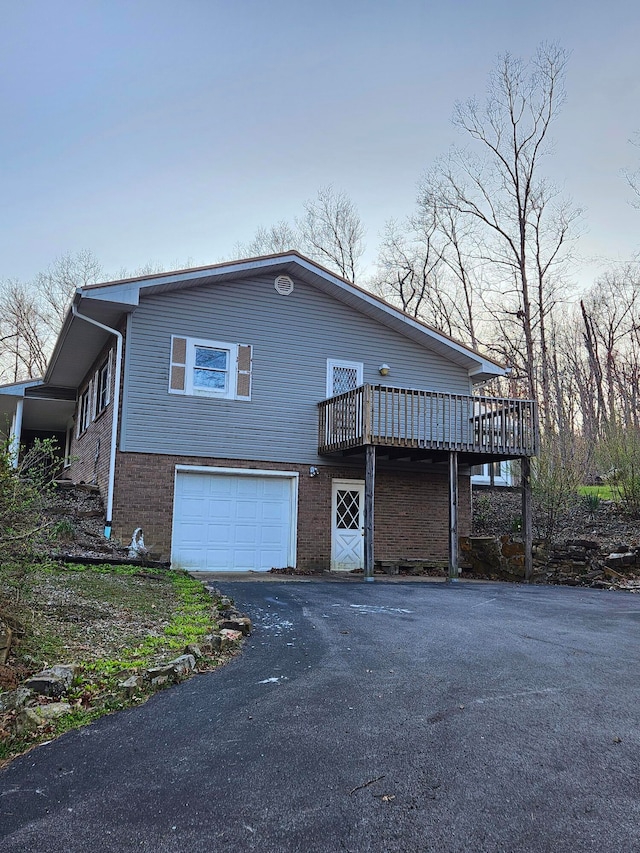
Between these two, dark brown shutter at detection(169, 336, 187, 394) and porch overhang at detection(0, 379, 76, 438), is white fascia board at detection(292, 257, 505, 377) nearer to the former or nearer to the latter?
dark brown shutter at detection(169, 336, 187, 394)

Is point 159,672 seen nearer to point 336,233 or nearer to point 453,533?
point 453,533

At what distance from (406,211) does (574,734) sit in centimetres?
2768

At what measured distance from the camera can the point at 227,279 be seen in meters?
13.9

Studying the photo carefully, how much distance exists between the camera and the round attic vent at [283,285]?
14423 mm

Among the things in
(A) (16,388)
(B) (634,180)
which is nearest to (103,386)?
(A) (16,388)

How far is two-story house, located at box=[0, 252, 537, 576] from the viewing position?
1291cm

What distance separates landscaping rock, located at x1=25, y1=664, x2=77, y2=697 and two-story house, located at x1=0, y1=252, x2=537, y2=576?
26.9 ft

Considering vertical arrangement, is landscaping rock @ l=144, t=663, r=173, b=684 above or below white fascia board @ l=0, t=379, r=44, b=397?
below

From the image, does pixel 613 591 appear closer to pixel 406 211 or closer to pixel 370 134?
pixel 370 134

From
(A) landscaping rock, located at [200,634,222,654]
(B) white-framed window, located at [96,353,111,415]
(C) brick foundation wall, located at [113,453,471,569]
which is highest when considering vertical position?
(B) white-framed window, located at [96,353,111,415]

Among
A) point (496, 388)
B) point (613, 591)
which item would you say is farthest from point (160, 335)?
point (496, 388)

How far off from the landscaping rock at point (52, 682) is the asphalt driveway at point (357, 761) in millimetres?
444

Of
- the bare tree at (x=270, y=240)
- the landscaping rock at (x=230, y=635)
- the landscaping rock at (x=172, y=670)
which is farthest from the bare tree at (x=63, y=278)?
the landscaping rock at (x=172, y=670)

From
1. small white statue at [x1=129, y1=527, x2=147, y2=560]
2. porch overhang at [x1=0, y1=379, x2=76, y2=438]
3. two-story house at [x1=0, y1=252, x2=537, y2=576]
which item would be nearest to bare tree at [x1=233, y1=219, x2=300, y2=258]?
porch overhang at [x1=0, y1=379, x2=76, y2=438]
